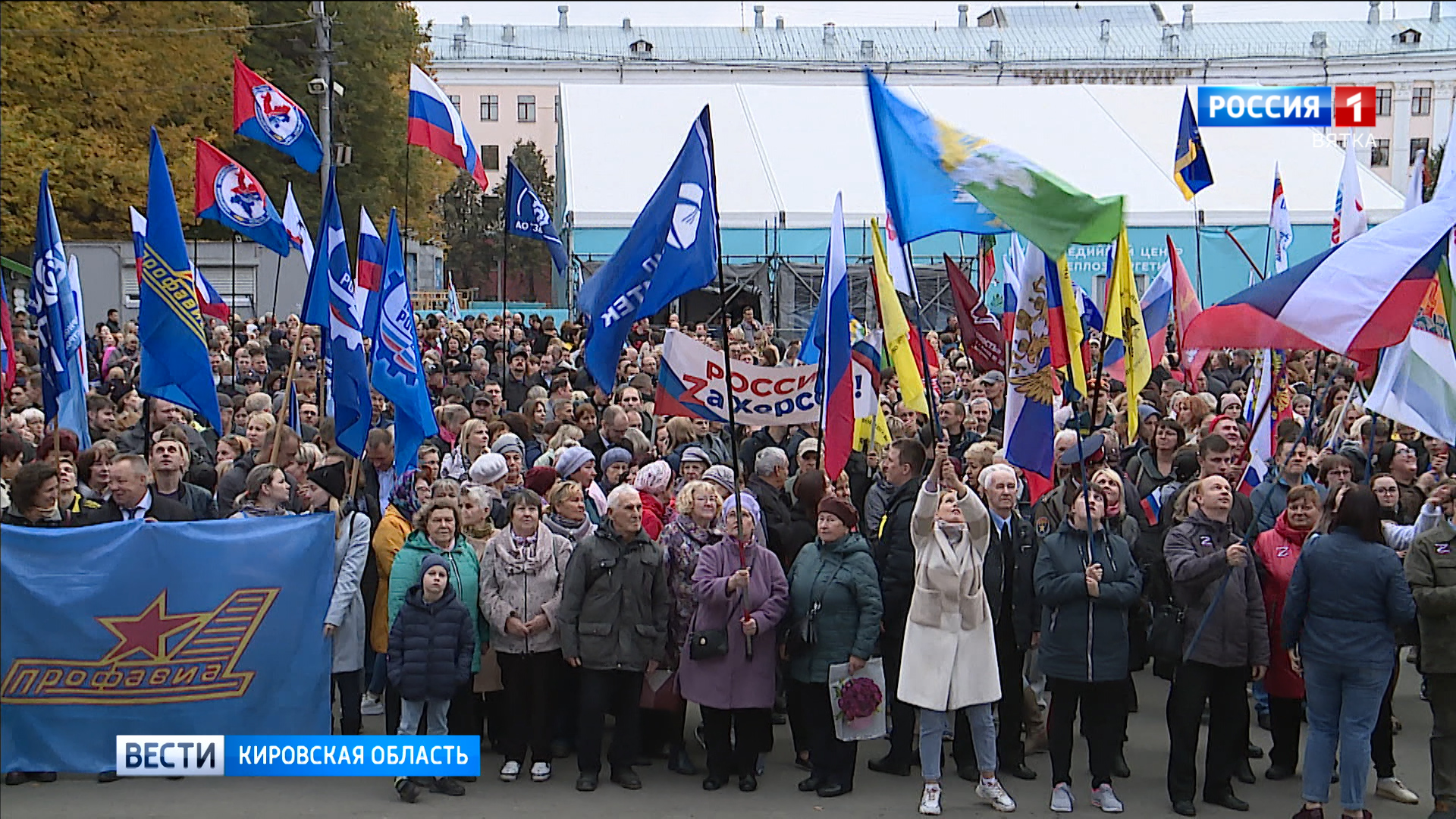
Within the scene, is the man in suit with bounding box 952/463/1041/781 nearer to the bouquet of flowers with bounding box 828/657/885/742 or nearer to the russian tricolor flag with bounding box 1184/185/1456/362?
the bouquet of flowers with bounding box 828/657/885/742

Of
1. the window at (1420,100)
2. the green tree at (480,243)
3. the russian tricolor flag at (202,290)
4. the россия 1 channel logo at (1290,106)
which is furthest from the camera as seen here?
the window at (1420,100)

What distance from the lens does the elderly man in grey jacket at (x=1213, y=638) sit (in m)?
7.48

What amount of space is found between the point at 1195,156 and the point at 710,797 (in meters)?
10.1

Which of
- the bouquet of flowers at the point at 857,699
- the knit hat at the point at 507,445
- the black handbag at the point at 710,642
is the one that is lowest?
the bouquet of flowers at the point at 857,699

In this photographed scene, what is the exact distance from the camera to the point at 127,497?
8.00 meters

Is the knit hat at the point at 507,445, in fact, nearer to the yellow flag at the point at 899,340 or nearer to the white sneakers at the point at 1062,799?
the yellow flag at the point at 899,340

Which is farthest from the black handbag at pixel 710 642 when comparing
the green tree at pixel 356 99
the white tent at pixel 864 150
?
the green tree at pixel 356 99

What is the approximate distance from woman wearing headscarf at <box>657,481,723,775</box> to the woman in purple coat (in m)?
0.16

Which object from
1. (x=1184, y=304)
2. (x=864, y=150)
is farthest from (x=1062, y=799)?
(x=864, y=150)

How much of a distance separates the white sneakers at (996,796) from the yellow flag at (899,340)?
83.5 inches

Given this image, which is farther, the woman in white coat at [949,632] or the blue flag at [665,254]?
the blue flag at [665,254]

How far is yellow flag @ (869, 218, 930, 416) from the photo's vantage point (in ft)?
28.7

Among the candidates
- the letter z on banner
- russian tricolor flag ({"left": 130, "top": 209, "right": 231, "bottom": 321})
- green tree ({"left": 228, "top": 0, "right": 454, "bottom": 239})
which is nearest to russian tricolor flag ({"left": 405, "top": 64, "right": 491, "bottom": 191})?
russian tricolor flag ({"left": 130, "top": 209, "right": 231, "bottom": 321})

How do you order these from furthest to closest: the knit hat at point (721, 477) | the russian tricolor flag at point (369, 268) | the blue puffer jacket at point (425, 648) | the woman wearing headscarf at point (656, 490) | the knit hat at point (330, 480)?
the russian tricolor flag at point (369, 268) → the woman wearing headscarf at point (656, 490) → the knit hat at point (721, 477) → the knit hat at point (330, 480) → the blue puffer jacket at point (425, 648)
